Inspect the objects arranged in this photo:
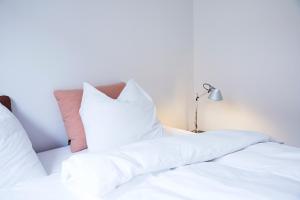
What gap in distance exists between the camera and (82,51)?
192cm

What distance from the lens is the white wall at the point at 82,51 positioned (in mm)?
1639

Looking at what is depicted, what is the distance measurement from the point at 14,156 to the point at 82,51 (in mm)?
938

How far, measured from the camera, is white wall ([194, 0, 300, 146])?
2.11 metres

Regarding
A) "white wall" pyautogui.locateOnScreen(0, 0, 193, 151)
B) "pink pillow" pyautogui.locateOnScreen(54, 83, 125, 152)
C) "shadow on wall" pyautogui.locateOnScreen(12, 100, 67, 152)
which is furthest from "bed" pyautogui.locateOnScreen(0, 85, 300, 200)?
"white wall" pyautogui.locateOnScreen(0, 0, 193, 151)

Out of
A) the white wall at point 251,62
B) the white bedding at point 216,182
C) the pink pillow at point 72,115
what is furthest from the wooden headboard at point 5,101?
the white wall at point 251,62

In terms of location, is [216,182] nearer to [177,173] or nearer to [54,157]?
[177,173]

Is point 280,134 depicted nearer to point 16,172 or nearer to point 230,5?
point 230,5

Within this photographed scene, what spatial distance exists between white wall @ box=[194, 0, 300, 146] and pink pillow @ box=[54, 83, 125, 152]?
1484 mm

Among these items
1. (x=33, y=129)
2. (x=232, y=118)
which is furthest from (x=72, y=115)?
(x=232, y=118)

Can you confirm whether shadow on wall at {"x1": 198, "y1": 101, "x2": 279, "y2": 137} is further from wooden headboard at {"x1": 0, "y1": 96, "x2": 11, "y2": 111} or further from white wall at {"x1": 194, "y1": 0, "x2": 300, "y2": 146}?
wooden headboard at {"x1": 0, "y1": 96, "x2": 11, "y2": 111}

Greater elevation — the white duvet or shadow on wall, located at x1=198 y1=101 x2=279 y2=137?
the white duvet

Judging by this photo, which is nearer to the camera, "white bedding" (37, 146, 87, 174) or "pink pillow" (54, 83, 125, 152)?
"white bedding" (37, 146, 87, 174)

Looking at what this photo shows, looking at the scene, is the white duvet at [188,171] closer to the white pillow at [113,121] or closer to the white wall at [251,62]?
the white pillow at [113,121]

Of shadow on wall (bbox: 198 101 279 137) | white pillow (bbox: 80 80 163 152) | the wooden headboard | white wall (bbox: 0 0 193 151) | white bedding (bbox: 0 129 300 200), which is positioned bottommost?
shadow on wall (bbox: 198 101 279 137)
